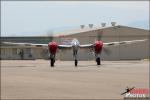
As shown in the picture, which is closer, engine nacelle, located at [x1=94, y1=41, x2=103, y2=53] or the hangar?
engine nacelle, located at [x1=94, y1=41, x2=103, y2=53]

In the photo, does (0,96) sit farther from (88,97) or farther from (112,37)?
(112,37)

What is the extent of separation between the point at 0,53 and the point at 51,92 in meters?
79.5

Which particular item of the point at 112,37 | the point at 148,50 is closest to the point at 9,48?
the point at 112,37

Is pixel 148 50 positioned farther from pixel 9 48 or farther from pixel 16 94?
pixel 16 94

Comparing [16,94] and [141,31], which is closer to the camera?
[16,94]

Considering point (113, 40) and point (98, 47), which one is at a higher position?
point (113, 40)

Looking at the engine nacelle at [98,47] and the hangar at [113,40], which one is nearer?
the engine nacelle at [98,47]

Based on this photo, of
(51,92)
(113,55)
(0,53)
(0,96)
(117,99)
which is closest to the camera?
(117,99)

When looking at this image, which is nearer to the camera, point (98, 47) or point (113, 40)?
point (98, 47)

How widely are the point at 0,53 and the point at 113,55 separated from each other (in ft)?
85.2

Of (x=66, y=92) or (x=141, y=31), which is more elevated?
(x=141, y=31)

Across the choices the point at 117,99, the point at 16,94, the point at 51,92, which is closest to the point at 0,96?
the point at 16,94

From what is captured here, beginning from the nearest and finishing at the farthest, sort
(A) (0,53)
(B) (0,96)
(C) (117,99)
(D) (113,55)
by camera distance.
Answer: (C) (117,99), (B) (0,96), (D) (113,55), (A) (0,53)

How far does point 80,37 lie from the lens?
9144 centimetres
